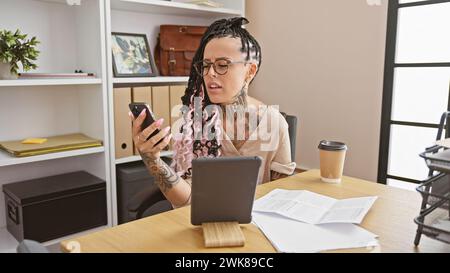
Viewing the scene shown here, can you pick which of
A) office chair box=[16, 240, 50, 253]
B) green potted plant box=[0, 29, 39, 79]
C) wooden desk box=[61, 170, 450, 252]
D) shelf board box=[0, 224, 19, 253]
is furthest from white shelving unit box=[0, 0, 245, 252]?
office chair box=[16, 240, 50, 253]

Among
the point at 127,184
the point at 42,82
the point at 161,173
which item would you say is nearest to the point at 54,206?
the point at 127,184

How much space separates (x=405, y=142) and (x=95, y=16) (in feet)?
5.81

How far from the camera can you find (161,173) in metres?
1.16

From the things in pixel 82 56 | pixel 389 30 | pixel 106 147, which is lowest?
pixel 106 147

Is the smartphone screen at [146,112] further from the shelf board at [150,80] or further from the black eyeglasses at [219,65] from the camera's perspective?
the shelf board at [150,80]

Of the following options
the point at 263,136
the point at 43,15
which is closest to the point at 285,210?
the point at 263,136

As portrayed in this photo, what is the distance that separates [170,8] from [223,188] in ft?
5.78

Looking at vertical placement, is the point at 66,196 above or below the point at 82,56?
below

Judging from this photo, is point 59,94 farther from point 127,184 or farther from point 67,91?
point 127,184

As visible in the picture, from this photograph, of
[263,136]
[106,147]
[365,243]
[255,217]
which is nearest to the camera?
[365,243]

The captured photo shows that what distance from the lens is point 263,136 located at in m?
1.34

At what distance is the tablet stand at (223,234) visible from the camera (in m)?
0.80

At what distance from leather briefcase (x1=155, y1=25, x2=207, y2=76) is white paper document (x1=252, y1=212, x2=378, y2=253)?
1649 mm

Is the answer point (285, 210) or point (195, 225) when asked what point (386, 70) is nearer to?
point (285, 210)
